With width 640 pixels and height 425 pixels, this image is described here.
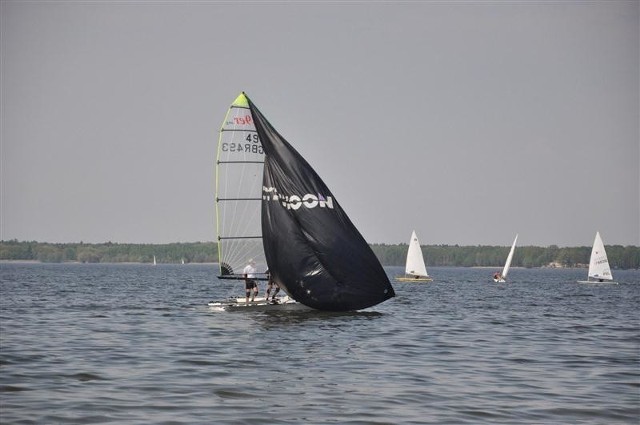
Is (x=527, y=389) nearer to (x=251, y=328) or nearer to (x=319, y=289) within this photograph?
(x=251, y=328)

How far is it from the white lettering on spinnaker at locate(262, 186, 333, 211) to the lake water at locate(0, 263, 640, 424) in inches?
175

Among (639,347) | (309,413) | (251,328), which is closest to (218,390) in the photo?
(309,413)

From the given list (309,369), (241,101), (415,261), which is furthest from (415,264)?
(309,369)

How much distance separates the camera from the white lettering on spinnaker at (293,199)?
3847cm

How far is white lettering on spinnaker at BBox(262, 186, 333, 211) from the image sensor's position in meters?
38.5

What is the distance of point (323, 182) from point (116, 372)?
19007mm

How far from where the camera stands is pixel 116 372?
860 inches

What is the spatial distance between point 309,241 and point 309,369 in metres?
15.1

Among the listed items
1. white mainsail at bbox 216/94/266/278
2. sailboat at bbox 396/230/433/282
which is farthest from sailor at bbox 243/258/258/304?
sailboat at bbox 396/230/433/282

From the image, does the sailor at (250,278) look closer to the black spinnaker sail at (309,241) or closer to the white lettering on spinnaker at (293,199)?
the black spinnaker sail at (309,241)

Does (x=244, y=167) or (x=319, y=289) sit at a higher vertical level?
(x=244, y=167)

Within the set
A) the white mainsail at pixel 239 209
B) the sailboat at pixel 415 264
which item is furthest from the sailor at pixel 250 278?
the sailboat at pixel 415 264

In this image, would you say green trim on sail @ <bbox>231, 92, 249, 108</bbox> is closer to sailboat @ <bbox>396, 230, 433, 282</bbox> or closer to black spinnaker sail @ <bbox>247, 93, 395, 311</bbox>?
black spinnaker sail @ <bbox>247, 93, 395, 311</bbox>

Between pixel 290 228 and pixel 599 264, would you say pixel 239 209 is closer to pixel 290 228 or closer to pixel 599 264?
pixel 290 228
